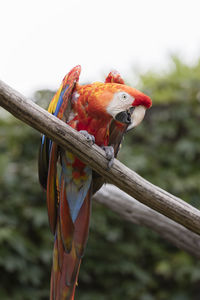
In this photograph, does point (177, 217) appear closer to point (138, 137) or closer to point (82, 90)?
point (82, 90)

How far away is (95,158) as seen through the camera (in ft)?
4.19

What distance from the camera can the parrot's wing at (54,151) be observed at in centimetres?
142

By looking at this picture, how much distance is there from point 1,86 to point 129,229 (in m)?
1.63

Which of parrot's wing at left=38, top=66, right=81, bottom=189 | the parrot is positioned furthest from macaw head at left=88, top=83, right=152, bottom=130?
parrot's wing at left=38, top=66, right=81, bottom=189

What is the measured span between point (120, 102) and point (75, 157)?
297 mm

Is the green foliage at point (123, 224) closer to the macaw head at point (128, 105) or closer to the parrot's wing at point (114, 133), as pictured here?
the parrot's wing at point (114, 133)

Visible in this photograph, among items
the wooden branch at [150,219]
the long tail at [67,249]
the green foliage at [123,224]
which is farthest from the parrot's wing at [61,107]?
the green foliage at [123,224]

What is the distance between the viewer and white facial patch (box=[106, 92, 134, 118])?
50.2 inches

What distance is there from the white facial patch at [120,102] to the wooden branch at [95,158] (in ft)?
0.48

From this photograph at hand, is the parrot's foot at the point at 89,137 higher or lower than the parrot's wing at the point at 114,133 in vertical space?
higher

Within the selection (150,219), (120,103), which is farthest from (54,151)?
(150,219)

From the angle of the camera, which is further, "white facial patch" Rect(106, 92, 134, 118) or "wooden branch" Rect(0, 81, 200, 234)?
"white facial patch" Rect(106, 92, 134, 118)

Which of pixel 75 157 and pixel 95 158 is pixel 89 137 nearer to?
pixel 95 158

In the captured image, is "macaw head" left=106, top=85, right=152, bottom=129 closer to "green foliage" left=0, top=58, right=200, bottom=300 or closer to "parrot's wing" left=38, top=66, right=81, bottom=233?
"parrot's wing" left=38, top=66, right=81, bottom=233
